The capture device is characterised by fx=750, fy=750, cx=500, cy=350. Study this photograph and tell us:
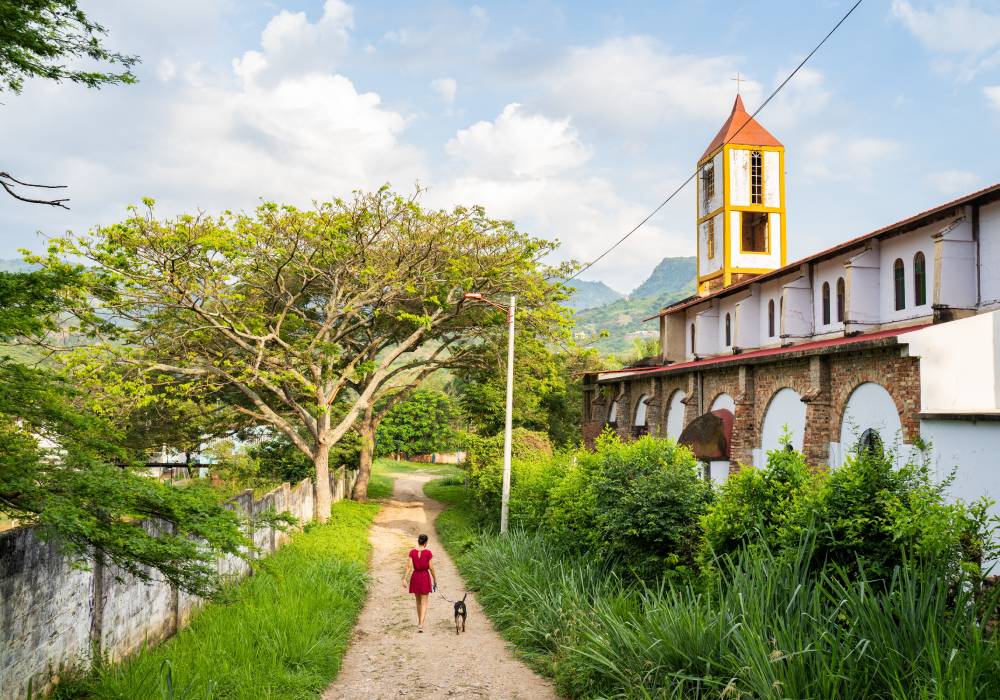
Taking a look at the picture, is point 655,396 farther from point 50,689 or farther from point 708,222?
point 50,689

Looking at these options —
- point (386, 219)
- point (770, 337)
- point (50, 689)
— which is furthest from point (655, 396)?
point (50, 689)

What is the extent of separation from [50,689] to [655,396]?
2825 centimetres

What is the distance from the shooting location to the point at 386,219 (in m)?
24.5

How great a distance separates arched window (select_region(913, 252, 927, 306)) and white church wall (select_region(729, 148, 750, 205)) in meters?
16.4

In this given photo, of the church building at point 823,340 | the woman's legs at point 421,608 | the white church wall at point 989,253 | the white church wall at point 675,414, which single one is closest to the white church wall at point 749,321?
the church building at point 823,340

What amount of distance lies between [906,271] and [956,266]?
2.52m

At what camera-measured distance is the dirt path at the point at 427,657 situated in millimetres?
9422

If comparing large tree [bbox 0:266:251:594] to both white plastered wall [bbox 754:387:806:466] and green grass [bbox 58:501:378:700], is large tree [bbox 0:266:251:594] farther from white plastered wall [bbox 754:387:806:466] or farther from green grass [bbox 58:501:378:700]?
white plastered wall [bbox 754:387:806:466]

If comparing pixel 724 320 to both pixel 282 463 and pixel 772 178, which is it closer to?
pixel 772 178

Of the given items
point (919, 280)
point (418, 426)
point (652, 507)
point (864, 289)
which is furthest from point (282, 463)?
point (418, 426)

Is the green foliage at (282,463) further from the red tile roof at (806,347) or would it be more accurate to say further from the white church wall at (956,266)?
the white church wall at (956,266)

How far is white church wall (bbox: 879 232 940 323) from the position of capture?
20.8 m

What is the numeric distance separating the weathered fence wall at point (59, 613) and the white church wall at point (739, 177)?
32658 millimetres

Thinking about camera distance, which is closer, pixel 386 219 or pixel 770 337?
pixel 386 219
